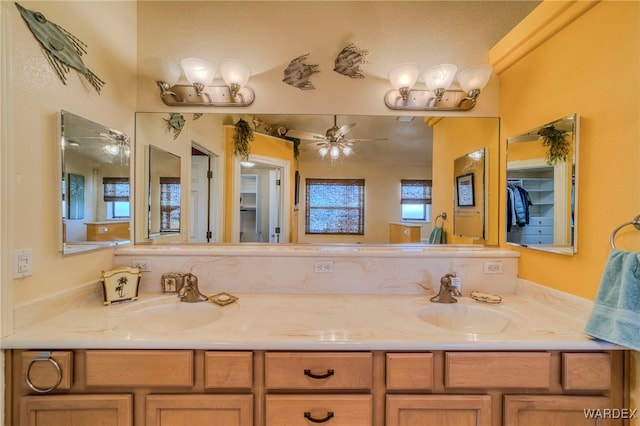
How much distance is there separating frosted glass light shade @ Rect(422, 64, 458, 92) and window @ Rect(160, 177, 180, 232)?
1.67 meters

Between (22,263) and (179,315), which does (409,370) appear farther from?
(22,263)

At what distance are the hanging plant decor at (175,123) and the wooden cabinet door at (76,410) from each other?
54.1 inches

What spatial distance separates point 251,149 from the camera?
5.66 feet

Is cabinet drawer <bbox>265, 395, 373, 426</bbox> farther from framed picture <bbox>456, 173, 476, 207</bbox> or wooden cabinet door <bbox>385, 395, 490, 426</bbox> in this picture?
framed picture <bbox>456, 173, 476, 207</bbox>

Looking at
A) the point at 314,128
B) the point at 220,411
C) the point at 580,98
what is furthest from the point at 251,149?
the point at 580,98

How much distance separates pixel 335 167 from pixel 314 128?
281 millimetres

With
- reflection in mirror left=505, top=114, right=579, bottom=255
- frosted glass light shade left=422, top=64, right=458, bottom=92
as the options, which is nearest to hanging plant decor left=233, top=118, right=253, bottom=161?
frosted glass light shade left=422, top=64, right=458, bottom=92

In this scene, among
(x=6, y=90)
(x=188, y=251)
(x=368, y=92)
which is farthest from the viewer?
(x=368, y=92)

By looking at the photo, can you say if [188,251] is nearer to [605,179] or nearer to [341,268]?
[341,268]

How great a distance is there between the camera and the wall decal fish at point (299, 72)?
1668mm

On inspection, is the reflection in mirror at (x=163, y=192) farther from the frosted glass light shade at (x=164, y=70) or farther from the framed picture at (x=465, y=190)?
the framed picture at (x=465, y=190)

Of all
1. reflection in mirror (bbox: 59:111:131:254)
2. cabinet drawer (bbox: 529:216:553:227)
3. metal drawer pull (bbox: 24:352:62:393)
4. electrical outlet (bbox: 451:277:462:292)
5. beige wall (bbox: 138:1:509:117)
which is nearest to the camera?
metal drawer pull (bbox: 24:352:62:393)

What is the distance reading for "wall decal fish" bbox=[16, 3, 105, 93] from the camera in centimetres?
108

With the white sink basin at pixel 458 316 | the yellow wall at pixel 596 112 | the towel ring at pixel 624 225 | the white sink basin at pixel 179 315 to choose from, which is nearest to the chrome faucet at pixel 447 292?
the white sink basin at pixel 458 316
